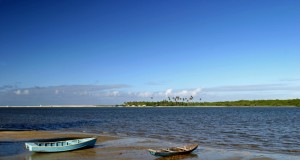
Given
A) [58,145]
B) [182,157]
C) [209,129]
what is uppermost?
[58,145]

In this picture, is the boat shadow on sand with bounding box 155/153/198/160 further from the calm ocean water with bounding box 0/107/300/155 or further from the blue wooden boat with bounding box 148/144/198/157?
the calm ocean water with bounding box 0/107/300/155

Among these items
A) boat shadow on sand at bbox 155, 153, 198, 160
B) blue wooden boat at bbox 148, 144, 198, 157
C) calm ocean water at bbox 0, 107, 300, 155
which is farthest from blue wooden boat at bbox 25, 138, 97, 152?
calm ocean water at bbox 0, 107, 300, 155

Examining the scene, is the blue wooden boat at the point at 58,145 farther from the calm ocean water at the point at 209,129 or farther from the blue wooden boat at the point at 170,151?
the calm ocean water at the point at 209,129

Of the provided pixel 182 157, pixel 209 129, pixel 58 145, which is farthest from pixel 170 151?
pixel 209 129

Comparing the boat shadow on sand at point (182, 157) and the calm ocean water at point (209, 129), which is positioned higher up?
the calm ocean water at point (209, 129)

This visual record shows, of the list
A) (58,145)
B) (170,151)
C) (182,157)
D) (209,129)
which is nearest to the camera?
(170,151)

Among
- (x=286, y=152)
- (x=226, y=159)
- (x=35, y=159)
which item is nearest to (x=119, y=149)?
(x=35, y=159)

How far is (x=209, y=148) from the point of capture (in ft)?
105

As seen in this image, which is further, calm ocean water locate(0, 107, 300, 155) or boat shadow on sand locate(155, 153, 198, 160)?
calm ocean water locate(0, 107, 300, 155)

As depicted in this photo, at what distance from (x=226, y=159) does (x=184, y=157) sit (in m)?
3.60

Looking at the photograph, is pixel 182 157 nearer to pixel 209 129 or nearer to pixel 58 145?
pixel 58 145

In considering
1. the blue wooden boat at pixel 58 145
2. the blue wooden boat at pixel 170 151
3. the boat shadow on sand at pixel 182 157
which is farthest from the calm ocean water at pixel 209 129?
the blue wooden boat at pixel 58 145

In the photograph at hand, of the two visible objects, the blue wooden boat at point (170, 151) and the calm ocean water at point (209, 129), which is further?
the calm ocean water at point (209, 129)

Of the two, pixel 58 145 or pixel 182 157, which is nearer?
pixel 182 157
